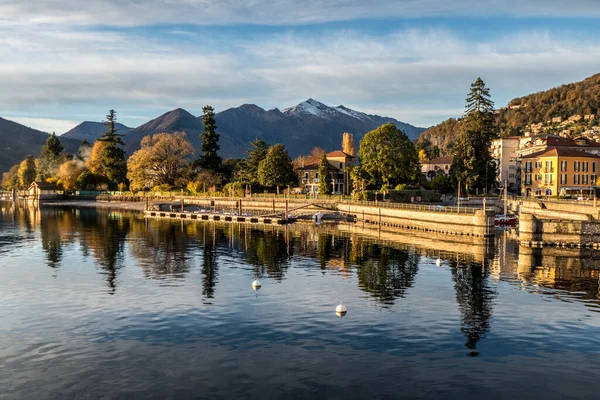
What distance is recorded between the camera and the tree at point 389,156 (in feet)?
364

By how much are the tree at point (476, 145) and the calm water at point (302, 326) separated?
2360 inches

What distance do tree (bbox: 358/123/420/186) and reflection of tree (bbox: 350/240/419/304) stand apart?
4509cm

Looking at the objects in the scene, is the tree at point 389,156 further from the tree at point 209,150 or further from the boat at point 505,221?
the tree at point 209,150

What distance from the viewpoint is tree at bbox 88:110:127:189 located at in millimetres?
188500

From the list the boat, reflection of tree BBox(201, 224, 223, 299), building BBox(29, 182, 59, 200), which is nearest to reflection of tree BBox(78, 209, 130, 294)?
reflection of tree BBox(201, 224, 223, 299)

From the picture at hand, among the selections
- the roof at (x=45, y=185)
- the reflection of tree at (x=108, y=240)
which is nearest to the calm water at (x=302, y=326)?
the reflection of tree at (x=108, y=240)

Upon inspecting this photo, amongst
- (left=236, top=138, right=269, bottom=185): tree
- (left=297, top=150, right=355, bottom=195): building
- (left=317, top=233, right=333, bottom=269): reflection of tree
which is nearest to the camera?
(left=317, top=233, right=333, bottom=269): reflection of tree

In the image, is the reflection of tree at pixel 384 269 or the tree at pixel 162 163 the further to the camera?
the tree at pixel 162 163

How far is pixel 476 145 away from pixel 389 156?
2284 centimetres

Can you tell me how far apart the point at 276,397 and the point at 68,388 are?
29.9ft

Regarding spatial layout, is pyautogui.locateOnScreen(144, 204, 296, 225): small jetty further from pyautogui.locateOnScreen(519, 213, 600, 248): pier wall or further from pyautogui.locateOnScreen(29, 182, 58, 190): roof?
pyautogui.locateOnScreen(29, 182, 58, 190): roof

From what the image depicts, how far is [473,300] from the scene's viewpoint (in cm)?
3791

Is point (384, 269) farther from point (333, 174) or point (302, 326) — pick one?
point (333, 174)

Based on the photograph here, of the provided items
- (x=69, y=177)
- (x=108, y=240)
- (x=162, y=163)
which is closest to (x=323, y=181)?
(x=162, y=163)
